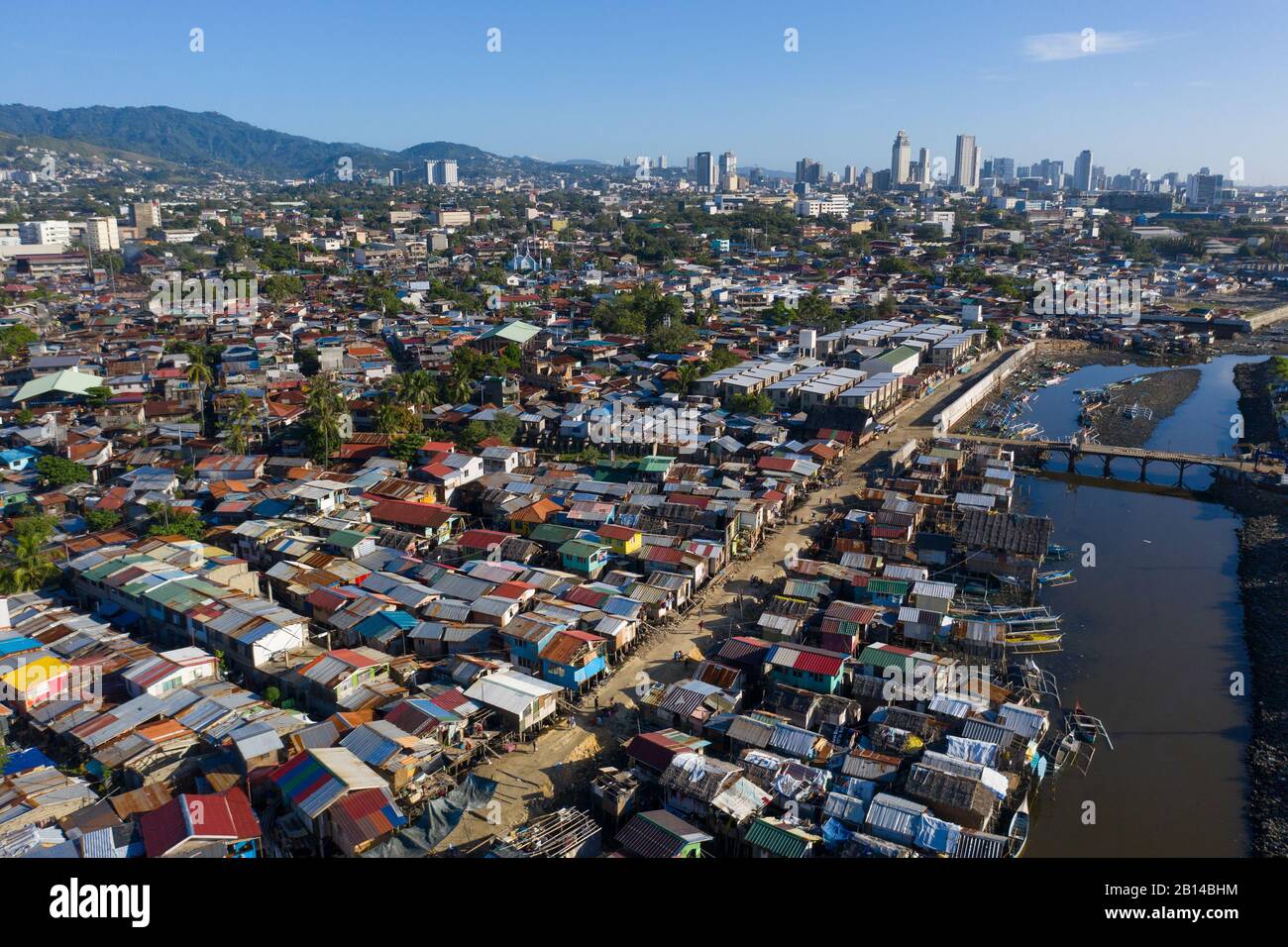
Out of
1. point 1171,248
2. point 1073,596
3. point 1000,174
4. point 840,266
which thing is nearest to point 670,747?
point 1073,596

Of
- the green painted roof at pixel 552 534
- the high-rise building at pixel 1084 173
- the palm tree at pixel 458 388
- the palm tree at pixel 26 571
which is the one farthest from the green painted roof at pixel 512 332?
the high-rise building at pixel 1084 173

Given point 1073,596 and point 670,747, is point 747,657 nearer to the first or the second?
point 670,747

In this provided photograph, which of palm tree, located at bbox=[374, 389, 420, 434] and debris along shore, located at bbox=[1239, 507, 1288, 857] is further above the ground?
palm tree, located at bbox=[374, 389, 420, 434]

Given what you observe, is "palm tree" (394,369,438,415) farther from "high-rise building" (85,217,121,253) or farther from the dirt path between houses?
"high-rise building" (85,217,121,253)

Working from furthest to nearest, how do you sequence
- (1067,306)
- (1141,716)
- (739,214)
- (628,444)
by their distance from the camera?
(739,214) → (1067,306) → (628,444) → (1141,716)

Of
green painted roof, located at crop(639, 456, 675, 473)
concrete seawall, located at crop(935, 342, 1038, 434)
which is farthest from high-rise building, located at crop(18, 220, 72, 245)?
concrete seawall, located at crop(935, 342, 1038, 434)

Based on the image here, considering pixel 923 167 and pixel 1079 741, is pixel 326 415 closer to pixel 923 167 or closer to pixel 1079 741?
pixel 1079 741

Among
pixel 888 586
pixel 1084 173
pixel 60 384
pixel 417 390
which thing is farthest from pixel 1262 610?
pixel 1084 173
